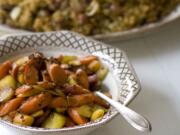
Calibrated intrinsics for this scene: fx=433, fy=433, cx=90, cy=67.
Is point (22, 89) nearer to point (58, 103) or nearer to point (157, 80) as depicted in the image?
point (58, 103)

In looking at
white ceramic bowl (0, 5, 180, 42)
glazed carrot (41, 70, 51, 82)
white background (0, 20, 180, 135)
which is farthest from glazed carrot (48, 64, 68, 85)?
white ceramic bowl (0, 5, 180, 42)

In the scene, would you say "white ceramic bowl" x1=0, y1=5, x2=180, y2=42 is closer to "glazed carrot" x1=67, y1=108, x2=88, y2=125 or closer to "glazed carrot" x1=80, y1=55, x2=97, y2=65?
"glazed carrot" x1=80, y1=55, x2=97, y2=65

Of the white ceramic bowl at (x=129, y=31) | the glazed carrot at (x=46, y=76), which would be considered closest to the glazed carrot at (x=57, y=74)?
the glazed carrot at (x=46, y=76)

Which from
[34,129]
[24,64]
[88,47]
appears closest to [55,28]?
[88,47]

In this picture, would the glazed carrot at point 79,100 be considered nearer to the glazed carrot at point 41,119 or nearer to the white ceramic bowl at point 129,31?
the glazed carrot at point 41,119

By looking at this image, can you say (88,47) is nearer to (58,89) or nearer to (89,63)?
(89,63)

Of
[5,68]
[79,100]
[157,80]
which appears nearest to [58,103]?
[79,100]
